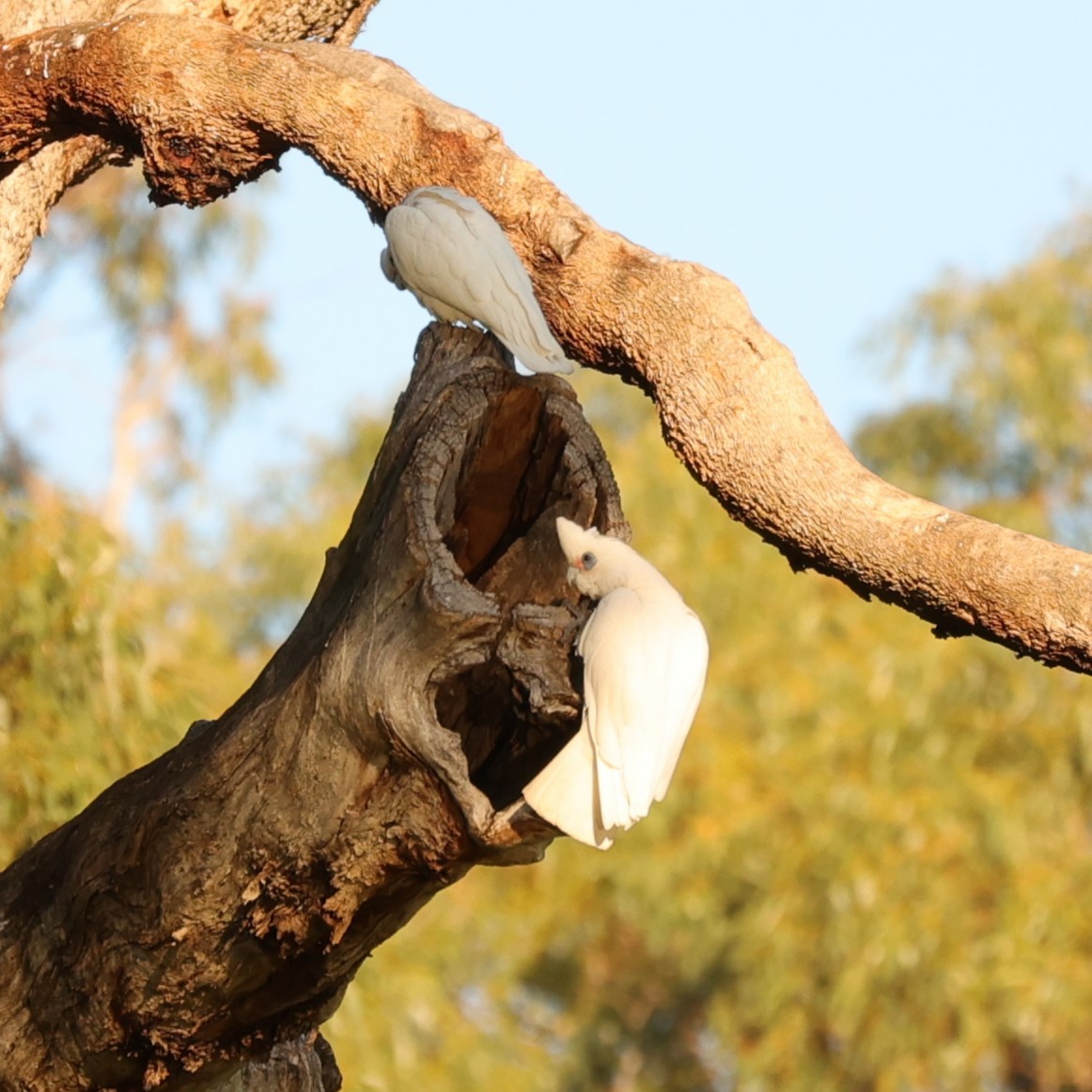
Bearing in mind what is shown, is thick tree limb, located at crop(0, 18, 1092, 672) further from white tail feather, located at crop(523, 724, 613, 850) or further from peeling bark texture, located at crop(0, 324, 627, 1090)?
white tail feather, located at crop(523, 724, 613, 850)

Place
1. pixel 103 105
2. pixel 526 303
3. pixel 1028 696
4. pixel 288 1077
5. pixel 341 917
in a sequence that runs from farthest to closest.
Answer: pixel 1028 696 < pixel 103 105 < pixel 288 1077 < pixel 526 303 < pixel 341 917

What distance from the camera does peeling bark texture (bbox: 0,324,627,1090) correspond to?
1.77 metres

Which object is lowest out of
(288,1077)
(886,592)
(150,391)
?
(288,1077)

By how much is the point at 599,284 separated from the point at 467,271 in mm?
145

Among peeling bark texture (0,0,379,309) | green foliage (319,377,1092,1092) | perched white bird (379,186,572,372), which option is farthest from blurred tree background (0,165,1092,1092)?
perched white bird (379,186,572,372)

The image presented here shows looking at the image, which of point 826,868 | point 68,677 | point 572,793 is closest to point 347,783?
point 572,793

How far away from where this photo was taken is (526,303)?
2.08 meters

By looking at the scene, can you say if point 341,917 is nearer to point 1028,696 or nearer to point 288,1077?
point 288,1077

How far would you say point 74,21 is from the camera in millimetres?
2801

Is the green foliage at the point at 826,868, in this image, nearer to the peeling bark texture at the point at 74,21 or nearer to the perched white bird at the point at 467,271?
the peeling bark texture at the point at 74,21

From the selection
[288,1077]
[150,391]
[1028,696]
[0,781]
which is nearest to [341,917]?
[288,1077]

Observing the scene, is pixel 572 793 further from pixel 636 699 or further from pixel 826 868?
pixel 826 868

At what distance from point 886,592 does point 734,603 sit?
7564 millimetres

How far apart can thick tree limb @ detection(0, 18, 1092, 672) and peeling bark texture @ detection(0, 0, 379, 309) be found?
0.91ft
